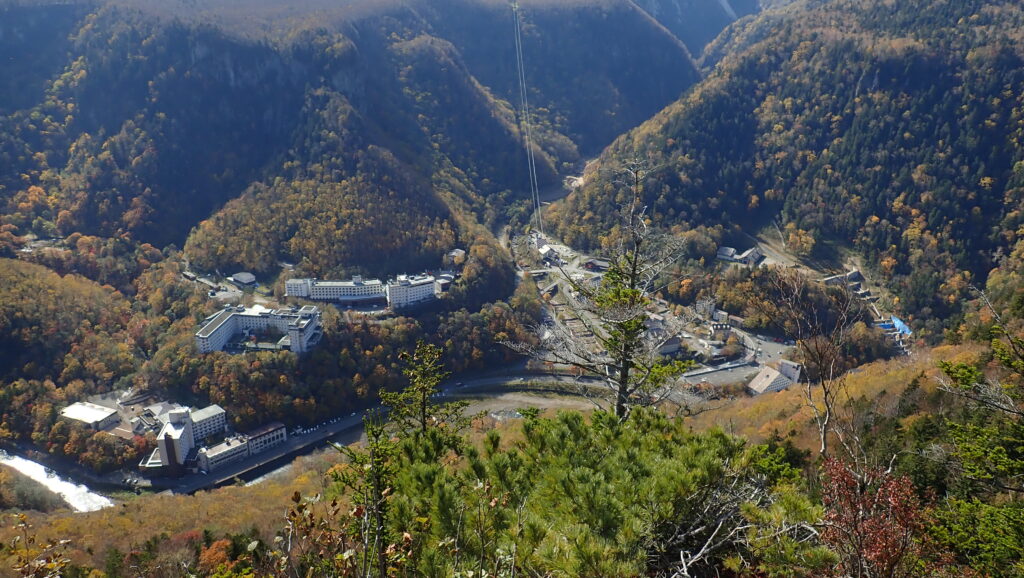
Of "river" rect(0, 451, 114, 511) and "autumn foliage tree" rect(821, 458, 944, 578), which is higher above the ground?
"autumn foliage tree" rect(821, 458, 944, 578)

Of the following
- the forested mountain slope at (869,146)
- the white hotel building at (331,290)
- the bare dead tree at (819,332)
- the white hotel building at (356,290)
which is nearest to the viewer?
the bare dead tree at (819,332)

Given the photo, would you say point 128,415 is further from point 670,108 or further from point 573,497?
Result: point 670,108

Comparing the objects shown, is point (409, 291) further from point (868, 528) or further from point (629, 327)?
point (868, 528)

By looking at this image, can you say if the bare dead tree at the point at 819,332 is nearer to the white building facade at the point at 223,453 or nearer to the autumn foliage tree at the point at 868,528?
the autumn foliage tree at the point at 868,528

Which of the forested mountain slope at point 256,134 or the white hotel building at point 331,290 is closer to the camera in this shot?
the white hotel building at point 331,290

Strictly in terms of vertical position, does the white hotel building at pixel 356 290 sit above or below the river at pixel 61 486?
above

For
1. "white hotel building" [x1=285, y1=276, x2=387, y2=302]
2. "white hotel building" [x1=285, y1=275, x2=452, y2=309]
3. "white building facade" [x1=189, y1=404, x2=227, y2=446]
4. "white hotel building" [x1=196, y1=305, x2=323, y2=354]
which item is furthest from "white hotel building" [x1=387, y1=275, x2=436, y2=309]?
"white building facade" [x1=189, y1=404, x2=227, y2=446]

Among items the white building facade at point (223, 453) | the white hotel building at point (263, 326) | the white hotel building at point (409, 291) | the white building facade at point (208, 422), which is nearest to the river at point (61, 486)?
the white building facade at point (223, 453)

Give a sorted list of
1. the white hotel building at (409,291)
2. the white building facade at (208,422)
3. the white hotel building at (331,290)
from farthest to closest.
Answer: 1. the white hotel building at (331,290)
2. the white hotel building at (409,291)
3. the white building facade at (208,422)

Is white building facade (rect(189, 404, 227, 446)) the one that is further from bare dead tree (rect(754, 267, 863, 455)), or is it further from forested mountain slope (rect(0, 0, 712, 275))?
bare dead tree (rect(754, 267, 863, 455))
